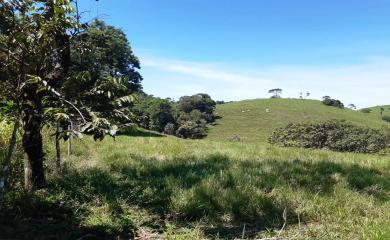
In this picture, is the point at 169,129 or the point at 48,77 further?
the point at 169,129

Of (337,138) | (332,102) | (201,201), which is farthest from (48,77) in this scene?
(332,102)

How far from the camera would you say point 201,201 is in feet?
21.5

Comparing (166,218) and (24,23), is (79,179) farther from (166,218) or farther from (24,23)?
(24,23)

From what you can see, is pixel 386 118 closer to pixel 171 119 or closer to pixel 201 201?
pixel 171 119

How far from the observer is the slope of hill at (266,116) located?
96750mm

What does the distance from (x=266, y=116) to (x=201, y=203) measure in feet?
359

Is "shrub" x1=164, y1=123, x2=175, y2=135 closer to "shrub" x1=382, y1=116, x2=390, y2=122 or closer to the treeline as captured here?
the treeline

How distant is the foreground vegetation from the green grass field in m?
0.01

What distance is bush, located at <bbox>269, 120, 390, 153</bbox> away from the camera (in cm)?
6356

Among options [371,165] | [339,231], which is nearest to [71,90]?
[339,231]

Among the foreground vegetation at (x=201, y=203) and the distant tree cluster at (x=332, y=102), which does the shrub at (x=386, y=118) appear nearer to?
the distant tree cluster at (x=332, y=102)

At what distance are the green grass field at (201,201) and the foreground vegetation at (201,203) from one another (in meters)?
0.01

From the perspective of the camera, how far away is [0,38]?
4980 mm

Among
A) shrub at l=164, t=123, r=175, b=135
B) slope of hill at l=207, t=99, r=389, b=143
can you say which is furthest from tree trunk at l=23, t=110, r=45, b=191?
slope of hill at l=207, t=99, r=389, b=143
